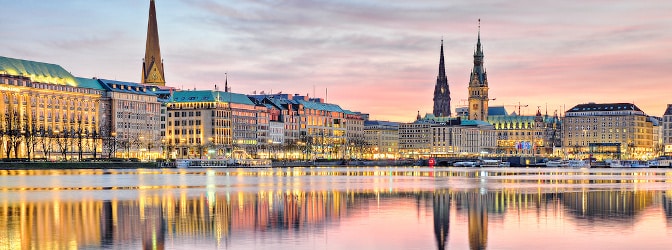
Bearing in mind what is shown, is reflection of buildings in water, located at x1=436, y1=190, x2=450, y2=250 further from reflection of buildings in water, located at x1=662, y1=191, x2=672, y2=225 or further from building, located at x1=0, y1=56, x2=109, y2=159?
building, located at x1=0, y1=56, x2=109, y2=159

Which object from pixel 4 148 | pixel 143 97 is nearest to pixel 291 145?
pixel 143 97

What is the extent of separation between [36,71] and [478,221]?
136 meters

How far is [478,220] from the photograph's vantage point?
130 feet

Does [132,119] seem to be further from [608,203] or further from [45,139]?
[608,203]

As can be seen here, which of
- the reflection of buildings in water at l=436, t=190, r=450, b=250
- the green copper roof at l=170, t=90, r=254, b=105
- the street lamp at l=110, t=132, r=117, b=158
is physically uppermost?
the green copper roof at l=170, t=90, r=254, b=105

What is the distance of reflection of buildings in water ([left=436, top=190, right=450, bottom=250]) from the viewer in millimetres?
32344

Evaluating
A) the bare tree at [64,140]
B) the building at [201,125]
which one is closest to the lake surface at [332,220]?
the bare tree at [64,140]

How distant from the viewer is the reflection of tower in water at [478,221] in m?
31.5

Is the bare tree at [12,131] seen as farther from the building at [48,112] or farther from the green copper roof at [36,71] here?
the green copper roof at [36,71]

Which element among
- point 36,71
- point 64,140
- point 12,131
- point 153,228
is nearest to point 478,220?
point 153,228

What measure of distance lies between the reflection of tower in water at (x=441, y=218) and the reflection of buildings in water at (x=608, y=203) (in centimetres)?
599

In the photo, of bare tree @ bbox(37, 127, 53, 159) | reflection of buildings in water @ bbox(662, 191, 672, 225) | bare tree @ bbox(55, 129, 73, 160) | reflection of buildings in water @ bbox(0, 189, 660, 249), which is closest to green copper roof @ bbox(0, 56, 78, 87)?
bare tree @ bbox(55, 129, 73, 160)

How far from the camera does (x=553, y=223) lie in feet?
126

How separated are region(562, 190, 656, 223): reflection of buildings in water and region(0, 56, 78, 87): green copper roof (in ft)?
377
